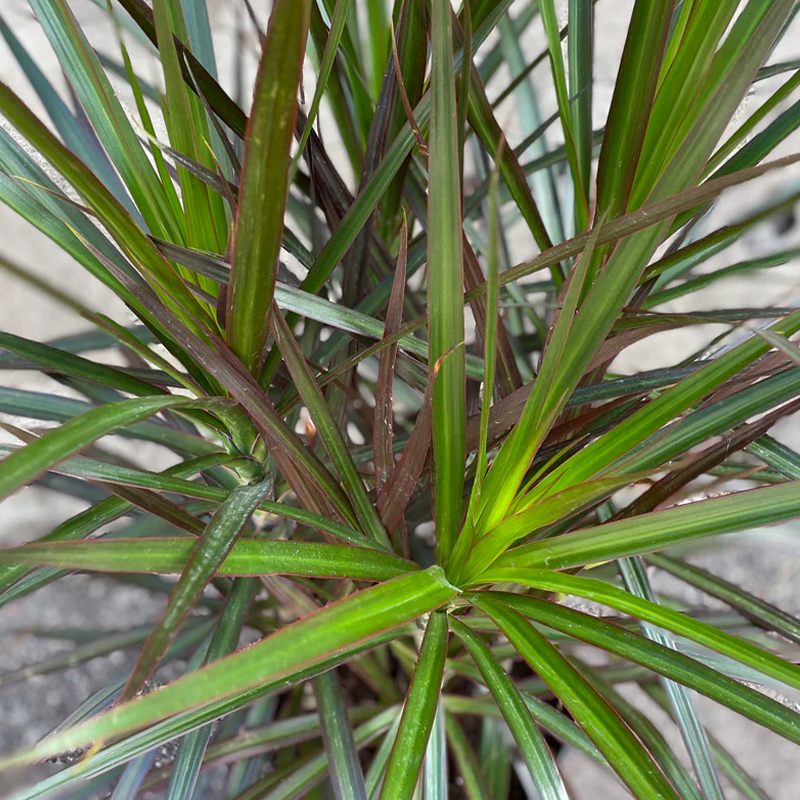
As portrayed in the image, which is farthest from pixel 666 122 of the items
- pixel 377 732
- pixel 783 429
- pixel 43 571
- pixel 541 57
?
pixel 783 429

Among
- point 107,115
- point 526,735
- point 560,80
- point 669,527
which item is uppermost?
point 560,80

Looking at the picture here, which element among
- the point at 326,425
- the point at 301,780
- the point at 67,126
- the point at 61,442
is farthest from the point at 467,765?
the point at 67,126

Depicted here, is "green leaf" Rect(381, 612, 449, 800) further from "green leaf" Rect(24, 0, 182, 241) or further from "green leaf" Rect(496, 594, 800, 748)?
"green leaf" Rect(24, 0, 182, 241)

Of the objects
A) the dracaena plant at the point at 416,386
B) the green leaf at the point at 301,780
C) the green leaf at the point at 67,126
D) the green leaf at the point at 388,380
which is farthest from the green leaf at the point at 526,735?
the green leaf at the point at 67,126

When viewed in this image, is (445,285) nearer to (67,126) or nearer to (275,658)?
(275,658)

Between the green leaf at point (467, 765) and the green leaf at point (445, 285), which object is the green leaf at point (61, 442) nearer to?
the green leaf at point (445, 285)

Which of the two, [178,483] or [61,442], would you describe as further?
[178,483]

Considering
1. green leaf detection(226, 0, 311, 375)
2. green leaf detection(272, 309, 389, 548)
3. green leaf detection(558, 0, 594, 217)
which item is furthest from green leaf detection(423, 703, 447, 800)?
green leaf detection(558, 0, 594, 217)
